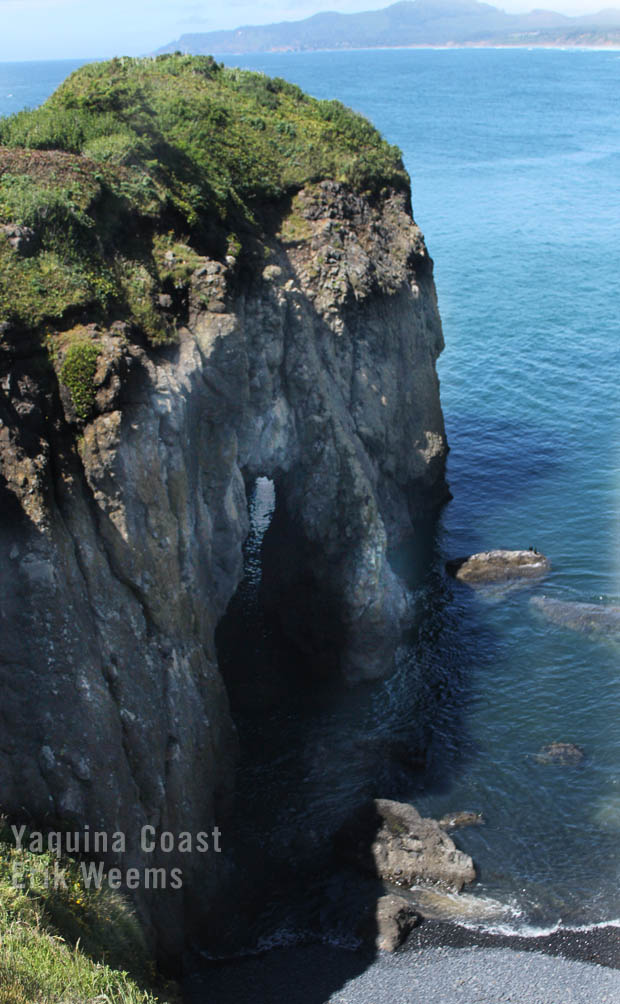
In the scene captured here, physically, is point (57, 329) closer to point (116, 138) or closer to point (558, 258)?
point (116, 138)

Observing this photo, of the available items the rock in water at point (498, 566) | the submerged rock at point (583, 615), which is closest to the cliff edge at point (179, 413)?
the rock in water at point (498, 566)

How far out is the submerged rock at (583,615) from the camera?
42.0 meters

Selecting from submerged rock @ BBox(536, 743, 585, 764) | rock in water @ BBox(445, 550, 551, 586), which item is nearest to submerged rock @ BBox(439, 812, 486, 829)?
submerged rock @ BBox(536, 743, 585, 764)

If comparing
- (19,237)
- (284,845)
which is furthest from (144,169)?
(284,845)

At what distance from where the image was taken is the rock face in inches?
958

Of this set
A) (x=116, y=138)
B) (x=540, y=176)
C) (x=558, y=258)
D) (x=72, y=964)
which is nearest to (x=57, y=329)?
(x=116, y=138)

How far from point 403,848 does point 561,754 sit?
8.27 meters

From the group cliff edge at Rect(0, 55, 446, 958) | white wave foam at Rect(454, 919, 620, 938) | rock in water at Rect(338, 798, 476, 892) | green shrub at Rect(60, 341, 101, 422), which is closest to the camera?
cliff edge at Rect(0, 55, 446, 958)

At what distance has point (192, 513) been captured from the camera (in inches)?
1214

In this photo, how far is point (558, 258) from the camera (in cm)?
9481

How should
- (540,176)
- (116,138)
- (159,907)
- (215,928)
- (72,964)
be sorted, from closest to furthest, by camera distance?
1. (72,964)
2. (159,907)
3. (215,928)
4. (116,138)
5. (540,176)

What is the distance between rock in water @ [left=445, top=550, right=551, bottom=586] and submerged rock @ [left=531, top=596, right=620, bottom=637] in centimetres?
226

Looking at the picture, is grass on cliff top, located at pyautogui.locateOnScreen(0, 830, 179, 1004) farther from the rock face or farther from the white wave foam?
the white wave foam

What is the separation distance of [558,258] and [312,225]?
6042cm
